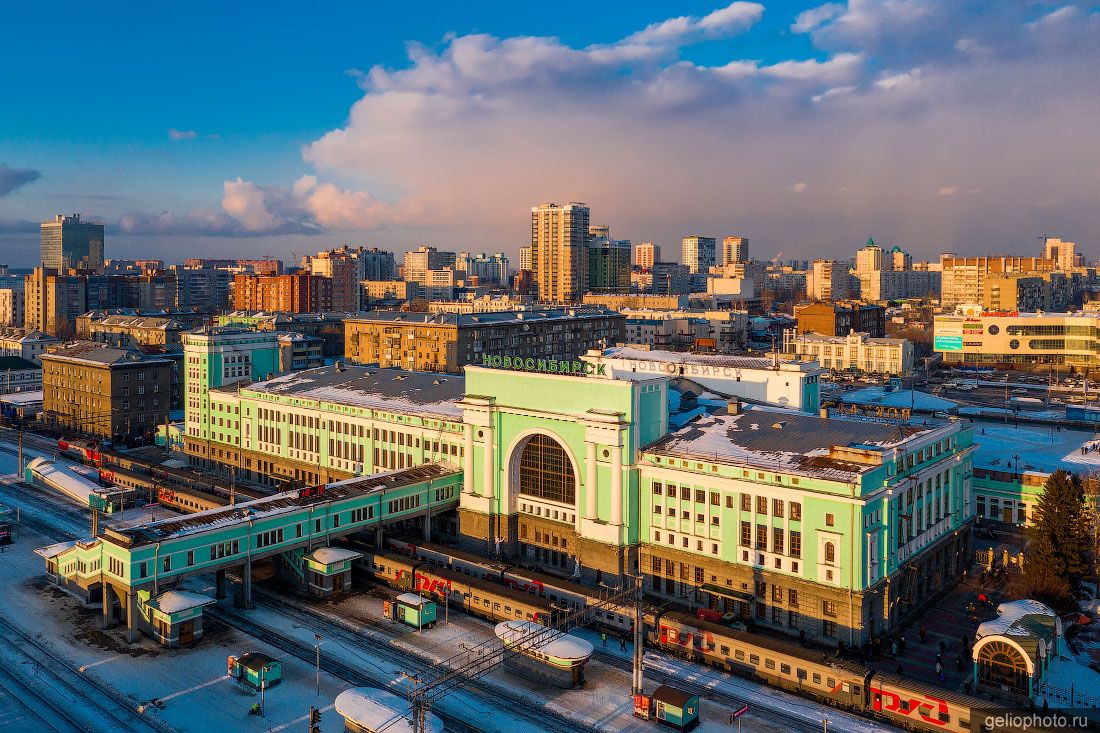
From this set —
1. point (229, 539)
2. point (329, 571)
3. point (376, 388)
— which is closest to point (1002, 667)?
point (329, 571)

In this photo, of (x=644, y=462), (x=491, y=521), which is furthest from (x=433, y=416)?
(x=644, y=462)

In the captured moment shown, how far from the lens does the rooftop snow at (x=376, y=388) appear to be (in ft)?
260

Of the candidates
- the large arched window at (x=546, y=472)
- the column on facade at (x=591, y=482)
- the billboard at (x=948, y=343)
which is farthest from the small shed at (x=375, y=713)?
the billboard at (x=948, y=343)

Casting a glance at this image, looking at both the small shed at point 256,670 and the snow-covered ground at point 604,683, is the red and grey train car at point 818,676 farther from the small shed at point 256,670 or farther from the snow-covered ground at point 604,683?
the small shed at point 256,670

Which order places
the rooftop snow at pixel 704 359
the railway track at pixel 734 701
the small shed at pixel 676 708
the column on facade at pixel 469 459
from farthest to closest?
the rooftop snow at pixel 704 359 < the column on facade at pixel 469 459 < the railway track at pixel 734 701 < the small shed at pixel 676 708

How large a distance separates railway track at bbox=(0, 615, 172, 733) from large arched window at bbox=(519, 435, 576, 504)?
99.3 ft

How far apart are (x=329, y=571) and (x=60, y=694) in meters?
17.0

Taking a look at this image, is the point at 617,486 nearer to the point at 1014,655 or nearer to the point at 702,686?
the point at 702,686

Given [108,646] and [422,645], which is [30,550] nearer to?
[108,646]

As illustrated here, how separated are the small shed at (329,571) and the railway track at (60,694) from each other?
15185 mm

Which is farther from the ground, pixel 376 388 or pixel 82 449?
pixel 376 388

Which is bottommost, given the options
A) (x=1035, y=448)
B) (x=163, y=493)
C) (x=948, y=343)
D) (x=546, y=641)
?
(x=546, y=641)

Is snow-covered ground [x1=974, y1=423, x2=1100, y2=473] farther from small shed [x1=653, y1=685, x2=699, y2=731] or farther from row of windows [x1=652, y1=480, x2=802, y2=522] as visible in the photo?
small shed [x1=653, y1=685, x2=699, y2=731]

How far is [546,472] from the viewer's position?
212 ft
